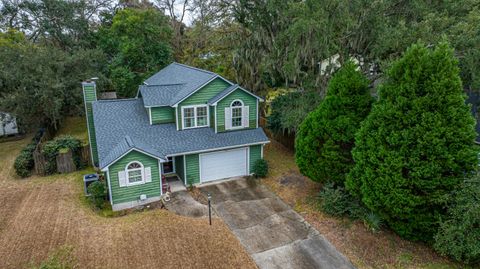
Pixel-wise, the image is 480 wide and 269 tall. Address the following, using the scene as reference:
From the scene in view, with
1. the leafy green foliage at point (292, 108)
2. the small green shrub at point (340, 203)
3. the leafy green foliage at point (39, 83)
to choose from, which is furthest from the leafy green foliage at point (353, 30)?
the leafy green foliage at point (39, 83)

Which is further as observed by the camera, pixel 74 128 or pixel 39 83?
pixel 74 128

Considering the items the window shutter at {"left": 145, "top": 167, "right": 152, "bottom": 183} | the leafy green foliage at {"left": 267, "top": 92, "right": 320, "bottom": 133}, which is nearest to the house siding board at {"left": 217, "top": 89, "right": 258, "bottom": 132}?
the leafy green foliage at {"left": 267, "top": 92, "right": 320, "bottom": 133}

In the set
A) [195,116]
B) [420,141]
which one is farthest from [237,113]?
[420,141]

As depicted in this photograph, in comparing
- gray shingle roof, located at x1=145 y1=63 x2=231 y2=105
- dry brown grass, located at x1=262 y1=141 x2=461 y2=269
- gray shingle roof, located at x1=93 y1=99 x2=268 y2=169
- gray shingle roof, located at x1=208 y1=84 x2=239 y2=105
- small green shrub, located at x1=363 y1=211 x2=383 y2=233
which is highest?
gray shingle roof, located at x1=145 y1=63 x2=231 y2=105

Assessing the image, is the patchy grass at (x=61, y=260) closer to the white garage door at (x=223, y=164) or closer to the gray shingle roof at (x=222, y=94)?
the white garage door at (x=223, y=164)

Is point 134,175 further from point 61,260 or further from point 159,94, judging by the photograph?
point 159,94

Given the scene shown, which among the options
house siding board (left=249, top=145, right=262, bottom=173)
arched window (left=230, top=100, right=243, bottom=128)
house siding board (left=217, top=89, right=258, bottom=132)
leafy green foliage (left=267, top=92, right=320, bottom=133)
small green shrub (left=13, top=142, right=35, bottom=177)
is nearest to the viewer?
house siding board (left=217, top=89, right=258, bottom=132)

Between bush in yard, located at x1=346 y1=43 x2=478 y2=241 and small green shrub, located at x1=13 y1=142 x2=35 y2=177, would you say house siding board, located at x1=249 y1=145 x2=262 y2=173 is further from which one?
small green shrub, located at x1=13 y1=142 x2=35 y2=177

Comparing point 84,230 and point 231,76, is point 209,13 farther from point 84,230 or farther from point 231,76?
point 84,230
